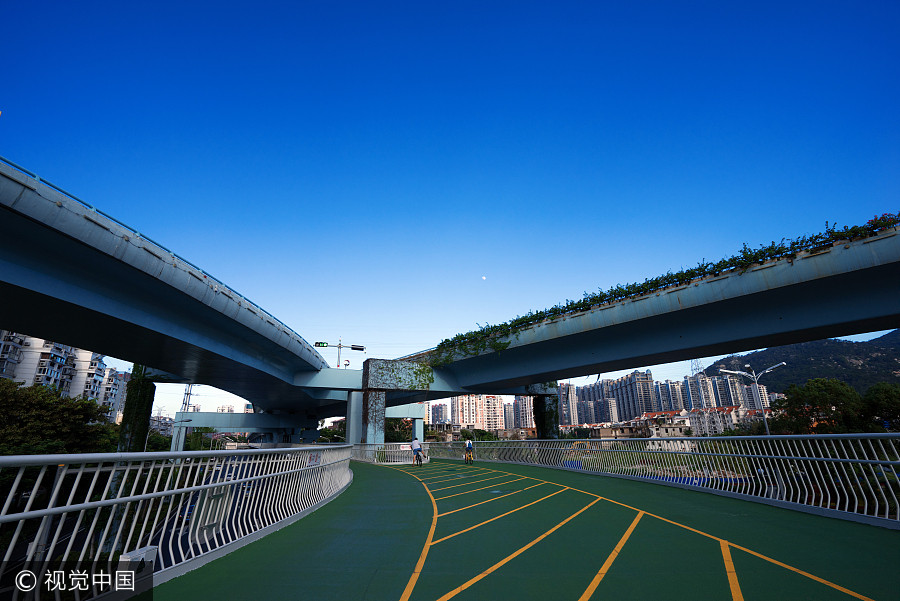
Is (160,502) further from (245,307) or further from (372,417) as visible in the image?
(372,417)

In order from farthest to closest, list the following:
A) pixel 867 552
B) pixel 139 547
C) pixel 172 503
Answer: pixel 867 552, pixel 172 503, pixel 139 547

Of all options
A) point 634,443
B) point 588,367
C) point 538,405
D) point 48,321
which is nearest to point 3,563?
point 634,443

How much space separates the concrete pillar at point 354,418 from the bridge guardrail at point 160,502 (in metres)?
27.3

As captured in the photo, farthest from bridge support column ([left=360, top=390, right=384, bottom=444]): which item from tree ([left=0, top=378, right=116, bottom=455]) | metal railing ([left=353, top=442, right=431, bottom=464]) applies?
tree ([left=0, top=378, right=116, bottom=455])

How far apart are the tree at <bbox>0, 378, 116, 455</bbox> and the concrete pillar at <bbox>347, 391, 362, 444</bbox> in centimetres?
1935

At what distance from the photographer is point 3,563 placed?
3.48 metres

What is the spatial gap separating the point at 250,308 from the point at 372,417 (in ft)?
47.0

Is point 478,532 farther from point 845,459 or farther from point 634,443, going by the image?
point 634,443

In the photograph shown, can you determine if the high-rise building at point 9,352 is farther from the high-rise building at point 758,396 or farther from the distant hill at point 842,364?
the distant hill at point 842,364

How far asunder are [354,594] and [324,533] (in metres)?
3.41

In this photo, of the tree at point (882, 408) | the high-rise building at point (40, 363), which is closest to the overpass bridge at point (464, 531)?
the tree at point (882, 408)

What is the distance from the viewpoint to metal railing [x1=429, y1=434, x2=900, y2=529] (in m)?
8.41

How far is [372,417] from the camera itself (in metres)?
33.5

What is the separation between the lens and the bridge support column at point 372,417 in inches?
1312
